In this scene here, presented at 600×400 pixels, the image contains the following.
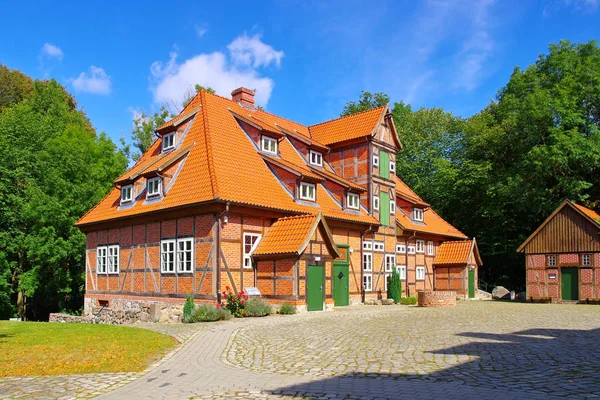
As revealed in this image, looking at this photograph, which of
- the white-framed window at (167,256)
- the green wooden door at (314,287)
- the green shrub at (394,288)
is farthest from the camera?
the green shrub at (394,288)

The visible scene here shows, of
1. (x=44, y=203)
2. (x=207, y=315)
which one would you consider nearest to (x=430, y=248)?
(x=207, y=315)

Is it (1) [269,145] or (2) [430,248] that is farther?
(2) [430,248]

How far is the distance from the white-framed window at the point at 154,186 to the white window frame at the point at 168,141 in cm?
214

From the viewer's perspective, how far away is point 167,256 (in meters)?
23.0

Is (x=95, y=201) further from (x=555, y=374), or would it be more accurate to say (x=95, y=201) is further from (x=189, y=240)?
(x=555, y=374)

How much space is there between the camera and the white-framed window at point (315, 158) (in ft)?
97.5

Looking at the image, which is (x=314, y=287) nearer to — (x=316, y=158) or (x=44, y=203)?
(x=316, y=158)

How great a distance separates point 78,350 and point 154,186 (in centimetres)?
1306

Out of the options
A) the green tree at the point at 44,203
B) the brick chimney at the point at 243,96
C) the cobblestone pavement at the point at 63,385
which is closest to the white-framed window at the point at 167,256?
the brick chimney at the point at 243,96

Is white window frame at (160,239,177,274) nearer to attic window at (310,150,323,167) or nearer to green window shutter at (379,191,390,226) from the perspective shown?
attic window at (310,150,323,167)

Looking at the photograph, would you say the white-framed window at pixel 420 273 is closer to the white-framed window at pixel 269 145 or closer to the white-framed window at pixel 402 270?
the white-framed window at pixel 402 270

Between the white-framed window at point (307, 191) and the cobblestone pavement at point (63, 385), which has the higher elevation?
the white-framed window at point (307, 191)

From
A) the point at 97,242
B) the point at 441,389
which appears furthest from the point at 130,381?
the point at 97,242

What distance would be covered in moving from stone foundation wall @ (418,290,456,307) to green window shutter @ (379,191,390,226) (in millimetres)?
5545
